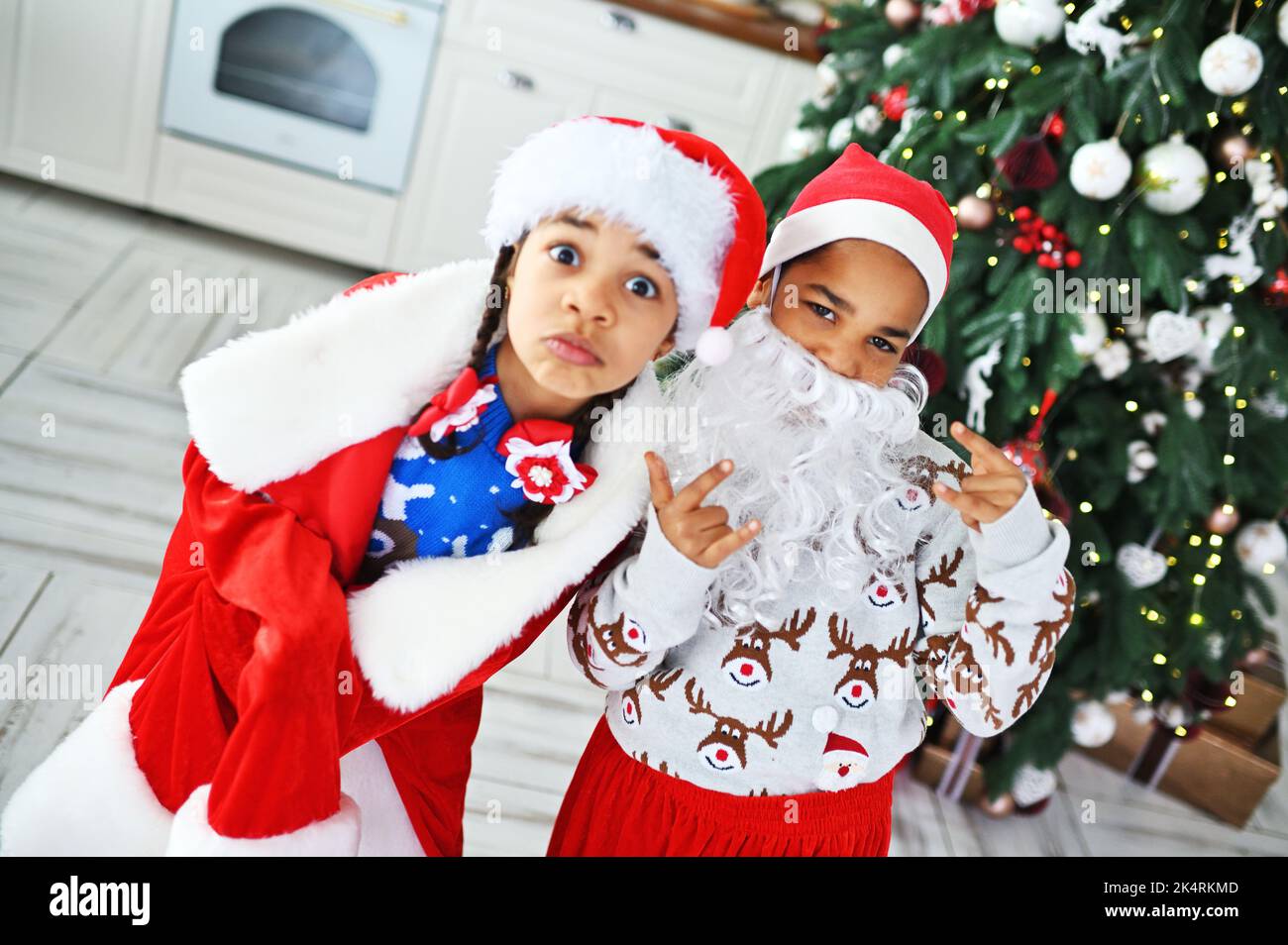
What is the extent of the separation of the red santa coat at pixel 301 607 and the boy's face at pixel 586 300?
0.27 feet

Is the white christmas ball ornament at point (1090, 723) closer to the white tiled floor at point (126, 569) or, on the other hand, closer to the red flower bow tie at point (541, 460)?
the white tiled floor at point (126, 569)

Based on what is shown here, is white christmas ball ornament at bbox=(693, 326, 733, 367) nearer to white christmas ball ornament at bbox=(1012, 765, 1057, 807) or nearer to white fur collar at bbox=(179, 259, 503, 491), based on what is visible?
white fur collar at bbox=(179, 259, 503, 491)

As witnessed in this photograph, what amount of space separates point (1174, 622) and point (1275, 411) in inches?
15.5

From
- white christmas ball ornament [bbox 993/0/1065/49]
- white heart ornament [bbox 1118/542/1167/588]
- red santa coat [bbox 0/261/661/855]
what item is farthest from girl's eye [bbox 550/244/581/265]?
white heart ornament [bbox 1118/542/1167/588]

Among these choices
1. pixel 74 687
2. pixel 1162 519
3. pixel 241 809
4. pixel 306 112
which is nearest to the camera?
pixel 241 809

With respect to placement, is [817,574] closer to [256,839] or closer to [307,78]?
[256,839]

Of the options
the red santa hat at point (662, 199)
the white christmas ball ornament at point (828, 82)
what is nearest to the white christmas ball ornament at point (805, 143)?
the white christmas ball ornament at point (828, 82)

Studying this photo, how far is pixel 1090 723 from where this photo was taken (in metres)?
1.95

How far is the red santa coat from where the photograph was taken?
0.80m

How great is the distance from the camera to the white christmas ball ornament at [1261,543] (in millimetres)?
1831

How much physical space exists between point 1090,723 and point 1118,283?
0.82 metres

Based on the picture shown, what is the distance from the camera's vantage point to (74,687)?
5.18ft
